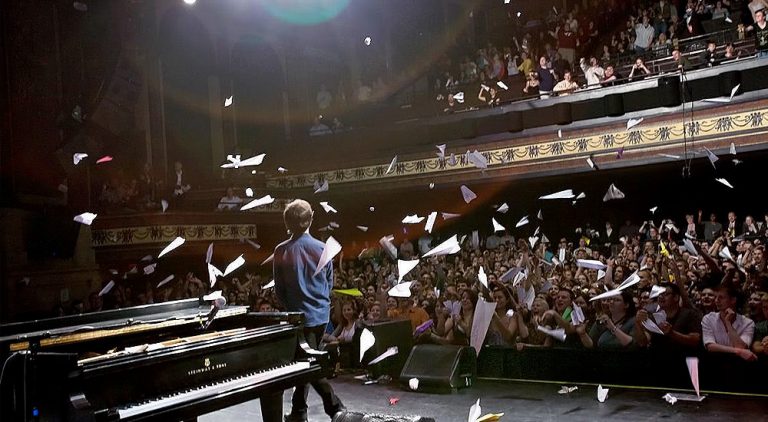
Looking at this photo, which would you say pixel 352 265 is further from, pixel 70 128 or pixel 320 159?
pixel 70 128

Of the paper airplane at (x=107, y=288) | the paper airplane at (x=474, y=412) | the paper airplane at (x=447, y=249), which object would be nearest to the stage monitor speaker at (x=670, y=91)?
the paper airplane at (x=447, y=249)

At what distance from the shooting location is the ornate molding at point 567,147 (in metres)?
11.2

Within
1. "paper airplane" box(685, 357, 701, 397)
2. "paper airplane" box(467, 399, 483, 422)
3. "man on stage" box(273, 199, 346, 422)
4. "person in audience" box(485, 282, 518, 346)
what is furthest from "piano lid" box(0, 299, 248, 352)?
"paper airplane" box(685, 357, 701, 397)

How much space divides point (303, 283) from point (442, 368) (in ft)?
6.50

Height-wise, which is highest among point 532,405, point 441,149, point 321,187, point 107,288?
point 441,149

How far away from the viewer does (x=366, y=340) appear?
6.76m

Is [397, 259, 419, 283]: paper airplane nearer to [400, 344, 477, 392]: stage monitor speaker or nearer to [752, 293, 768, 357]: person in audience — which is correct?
[400, 344, 477, 392]: stage monitor speaker

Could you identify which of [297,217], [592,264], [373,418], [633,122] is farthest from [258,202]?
[373,418]

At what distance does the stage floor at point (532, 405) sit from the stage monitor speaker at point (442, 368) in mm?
101

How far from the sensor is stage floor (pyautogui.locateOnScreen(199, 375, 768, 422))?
16.2ft

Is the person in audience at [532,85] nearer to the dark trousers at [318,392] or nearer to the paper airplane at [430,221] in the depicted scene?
the paper airplane at [430,221]

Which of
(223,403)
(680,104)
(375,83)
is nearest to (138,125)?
(375,83)

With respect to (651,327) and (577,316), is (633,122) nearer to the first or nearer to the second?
(577,316)

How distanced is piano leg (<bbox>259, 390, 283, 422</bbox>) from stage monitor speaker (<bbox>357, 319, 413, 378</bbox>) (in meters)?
2.38
